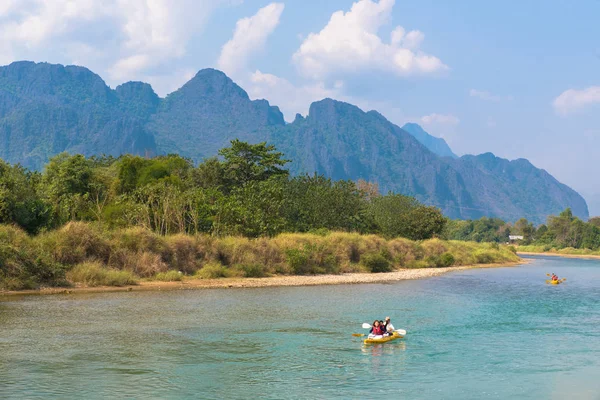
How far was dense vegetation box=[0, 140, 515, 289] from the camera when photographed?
1656 inches

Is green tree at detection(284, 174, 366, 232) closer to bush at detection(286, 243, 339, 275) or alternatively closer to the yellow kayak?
bush at detection(286, 243, 339, 275)

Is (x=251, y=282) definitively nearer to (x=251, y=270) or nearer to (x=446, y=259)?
(x=251, y=270)

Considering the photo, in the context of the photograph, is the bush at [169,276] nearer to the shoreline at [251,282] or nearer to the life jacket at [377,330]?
the shoreline at [251,282]

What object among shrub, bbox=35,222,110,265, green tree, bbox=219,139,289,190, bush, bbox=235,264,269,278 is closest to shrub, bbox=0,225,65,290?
shrub, bbox=35,222,110,265

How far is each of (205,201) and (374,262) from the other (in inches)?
705

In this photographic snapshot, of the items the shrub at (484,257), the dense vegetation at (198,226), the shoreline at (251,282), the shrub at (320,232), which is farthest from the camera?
the shrub at (484,257)

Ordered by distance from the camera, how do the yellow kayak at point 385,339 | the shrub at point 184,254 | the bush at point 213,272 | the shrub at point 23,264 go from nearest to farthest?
the yellow kayak at point 385,339, the shrub at point 23,264, the bush at point 213,272, the shrub at point 184,254

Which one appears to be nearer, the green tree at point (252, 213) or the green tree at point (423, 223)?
the green tree at point (252, 213)

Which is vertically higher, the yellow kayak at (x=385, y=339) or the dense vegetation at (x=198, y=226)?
the dense vegetation at (x=198, y=226)

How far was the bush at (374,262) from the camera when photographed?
6300 centimetres

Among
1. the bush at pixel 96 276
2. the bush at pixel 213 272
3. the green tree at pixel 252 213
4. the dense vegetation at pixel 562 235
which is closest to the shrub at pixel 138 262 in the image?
the bush at pixel 96 276

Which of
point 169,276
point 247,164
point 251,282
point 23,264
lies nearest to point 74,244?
point 23,264

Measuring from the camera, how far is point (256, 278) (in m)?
50.0

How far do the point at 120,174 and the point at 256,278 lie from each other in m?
30.9
